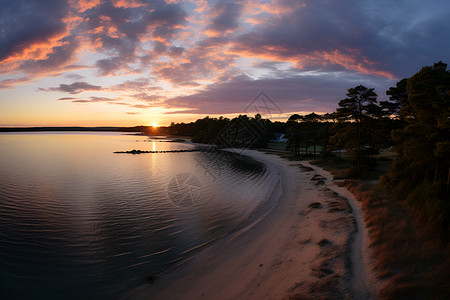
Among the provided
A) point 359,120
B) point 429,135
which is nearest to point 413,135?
point 429,135

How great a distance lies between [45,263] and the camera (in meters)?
13.1

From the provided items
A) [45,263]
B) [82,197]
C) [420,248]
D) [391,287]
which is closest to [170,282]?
[45,263]

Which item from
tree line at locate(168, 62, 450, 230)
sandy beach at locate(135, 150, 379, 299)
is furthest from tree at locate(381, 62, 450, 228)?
sandy beach at locate(135, 150, 379, 299)

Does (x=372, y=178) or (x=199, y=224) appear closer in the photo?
(x=199, y=224)

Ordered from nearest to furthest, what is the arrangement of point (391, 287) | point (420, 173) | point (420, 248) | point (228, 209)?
point (391, 287)
point (420, 248)
point (420, 173)
point (228, 209)

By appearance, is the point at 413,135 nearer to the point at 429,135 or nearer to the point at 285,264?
the point at 429,135

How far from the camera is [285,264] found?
461 inches

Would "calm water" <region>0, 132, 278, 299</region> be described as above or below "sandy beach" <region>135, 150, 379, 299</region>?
below

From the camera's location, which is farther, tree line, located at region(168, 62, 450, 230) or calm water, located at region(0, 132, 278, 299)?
tree line, located at region(168, 62, 450, 230)

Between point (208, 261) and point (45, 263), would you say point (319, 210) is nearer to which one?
point (208, 261)

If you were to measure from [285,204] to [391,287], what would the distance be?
14.5m

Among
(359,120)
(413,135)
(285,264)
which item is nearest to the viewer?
(285,264)

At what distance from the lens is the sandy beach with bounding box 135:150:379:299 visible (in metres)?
9.43

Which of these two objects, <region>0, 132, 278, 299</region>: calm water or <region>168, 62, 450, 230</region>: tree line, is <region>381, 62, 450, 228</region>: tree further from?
<region>0, 132, 278, 299</region>: calm water
